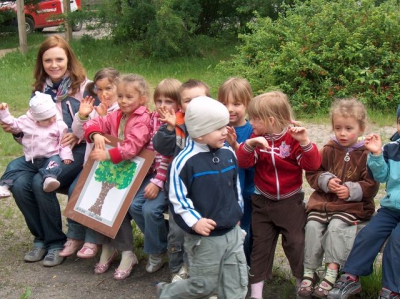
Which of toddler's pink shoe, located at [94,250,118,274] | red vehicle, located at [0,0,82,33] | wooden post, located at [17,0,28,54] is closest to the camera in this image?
toddler's pink shoe, located at [94,250,118,274]

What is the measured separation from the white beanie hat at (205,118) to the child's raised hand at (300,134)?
1.39 ft

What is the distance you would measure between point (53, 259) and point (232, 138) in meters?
1.85

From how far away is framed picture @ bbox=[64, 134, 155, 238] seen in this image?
14.9 feet

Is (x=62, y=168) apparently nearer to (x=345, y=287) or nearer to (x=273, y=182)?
(x=273, y=182)

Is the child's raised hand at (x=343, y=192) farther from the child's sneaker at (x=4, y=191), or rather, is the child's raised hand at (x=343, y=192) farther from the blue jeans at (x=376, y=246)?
the child's sneaker at (x=4, y=191)

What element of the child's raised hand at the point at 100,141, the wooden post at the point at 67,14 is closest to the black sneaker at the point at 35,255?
the child's raised hand at the point at 100,141

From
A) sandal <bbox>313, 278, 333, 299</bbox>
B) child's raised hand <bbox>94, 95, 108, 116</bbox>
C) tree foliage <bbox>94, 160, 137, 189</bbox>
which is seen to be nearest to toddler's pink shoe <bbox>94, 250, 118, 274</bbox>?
tree foliage <bbox>94, 160, 137, 189</bbox>

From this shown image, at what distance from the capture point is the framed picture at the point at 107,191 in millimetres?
4531

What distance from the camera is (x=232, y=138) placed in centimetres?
403

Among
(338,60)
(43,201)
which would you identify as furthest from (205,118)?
(338,60)

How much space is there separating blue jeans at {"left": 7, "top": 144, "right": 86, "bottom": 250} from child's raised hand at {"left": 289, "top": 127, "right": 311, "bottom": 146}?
75.5 inches

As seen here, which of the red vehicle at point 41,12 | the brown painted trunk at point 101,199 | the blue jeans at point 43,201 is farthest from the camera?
the red vehicle at point 41,12

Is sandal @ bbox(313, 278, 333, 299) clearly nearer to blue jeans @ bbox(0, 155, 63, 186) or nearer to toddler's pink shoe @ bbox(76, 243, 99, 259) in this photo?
toddler's pink shoe @ bbox(76, 243, 99, 259)

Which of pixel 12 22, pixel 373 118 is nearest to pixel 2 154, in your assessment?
pixel 373 118
